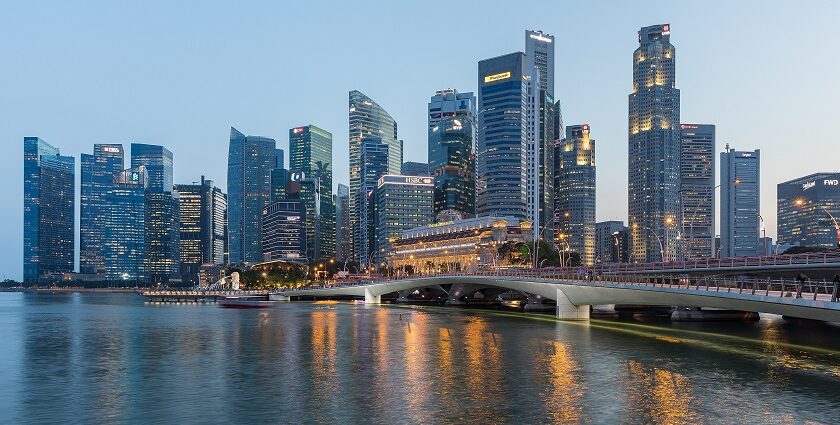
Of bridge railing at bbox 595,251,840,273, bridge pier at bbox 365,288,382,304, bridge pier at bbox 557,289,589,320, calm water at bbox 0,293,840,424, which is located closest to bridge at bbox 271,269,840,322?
bridge pier at bbox 557,289,589,320

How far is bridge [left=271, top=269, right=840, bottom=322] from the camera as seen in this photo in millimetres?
49719

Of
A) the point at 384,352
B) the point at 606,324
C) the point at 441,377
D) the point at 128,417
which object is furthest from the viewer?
the point at 606,324

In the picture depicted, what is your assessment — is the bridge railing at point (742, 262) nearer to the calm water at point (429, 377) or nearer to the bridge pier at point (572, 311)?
the bridge pier at point (572, 311)

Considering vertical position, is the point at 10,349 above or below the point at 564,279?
below

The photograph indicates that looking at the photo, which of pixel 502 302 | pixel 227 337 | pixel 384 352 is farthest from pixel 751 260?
pixel 502 302

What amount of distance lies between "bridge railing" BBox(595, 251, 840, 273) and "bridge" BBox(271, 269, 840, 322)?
206 cm

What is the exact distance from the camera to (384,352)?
63.5 metres

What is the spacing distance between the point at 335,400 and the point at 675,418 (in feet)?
60.8

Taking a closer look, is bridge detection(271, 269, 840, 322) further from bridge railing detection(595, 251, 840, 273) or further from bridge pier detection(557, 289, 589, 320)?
bridge railing detection(595, 251, 840, 273)

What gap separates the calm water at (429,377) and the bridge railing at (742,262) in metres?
7.94

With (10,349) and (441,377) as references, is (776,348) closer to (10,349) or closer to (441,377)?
(441,377)

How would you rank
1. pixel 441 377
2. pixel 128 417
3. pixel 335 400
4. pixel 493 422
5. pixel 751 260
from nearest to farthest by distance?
pixel 493 422
pixel 128 417
pixel 335 400
pixel 441 377
pixel 751 260

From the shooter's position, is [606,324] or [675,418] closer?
[675,418]

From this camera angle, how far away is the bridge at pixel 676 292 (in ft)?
163
